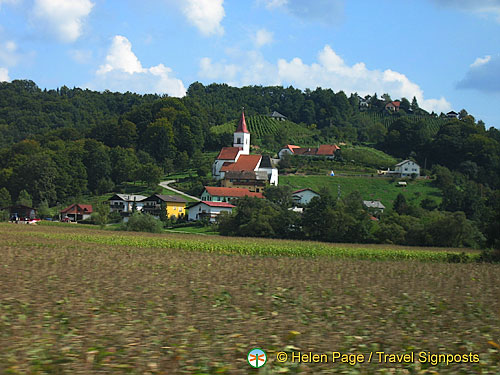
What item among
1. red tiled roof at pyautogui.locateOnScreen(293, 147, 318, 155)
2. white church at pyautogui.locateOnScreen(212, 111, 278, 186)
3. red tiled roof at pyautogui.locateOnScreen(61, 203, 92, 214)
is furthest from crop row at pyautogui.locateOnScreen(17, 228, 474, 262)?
red tiled roof at pyautogui.locateOnScreen(293, 147, 318, 155)

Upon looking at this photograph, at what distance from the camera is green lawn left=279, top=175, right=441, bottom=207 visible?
86.2 metres

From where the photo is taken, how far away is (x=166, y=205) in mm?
78438

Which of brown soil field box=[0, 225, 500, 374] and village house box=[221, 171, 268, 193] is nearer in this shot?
brown soil field box=[0, 225, 500, 374]

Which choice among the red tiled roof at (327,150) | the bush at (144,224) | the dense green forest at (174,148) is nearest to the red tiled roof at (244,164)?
the dense green forest at (174,148)

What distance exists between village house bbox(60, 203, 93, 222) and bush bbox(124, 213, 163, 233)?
78.8 feet

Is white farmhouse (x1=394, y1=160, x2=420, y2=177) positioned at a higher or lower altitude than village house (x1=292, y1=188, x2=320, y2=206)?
higher

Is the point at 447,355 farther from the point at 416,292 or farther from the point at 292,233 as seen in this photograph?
the point at 292,233

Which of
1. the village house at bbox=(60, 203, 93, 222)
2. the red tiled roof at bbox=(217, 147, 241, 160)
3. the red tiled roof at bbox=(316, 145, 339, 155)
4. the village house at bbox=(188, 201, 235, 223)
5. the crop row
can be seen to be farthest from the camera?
the red tiled roof at bbox=(316, 145, 339, 155)

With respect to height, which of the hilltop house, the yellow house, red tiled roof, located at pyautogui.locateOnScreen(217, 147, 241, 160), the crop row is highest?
the hilltop house

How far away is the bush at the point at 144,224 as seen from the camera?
60969 mm

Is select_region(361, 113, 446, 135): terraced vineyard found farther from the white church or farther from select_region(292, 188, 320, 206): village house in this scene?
select_region(292, 188, 320, 206): village house

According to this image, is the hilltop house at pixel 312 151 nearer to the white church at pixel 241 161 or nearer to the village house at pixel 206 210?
the white church at pixel 241 161

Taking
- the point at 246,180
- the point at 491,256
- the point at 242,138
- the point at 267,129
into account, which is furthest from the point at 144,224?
the point at 267,129

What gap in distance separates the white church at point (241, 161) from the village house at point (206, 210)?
2178 cm
